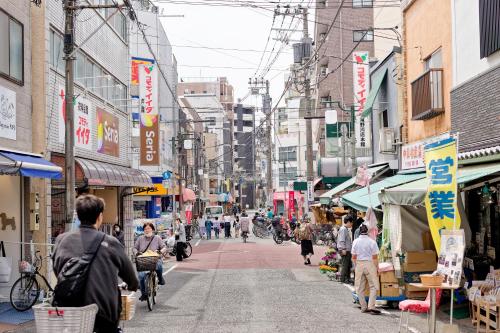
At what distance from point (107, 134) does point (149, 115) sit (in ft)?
34.0

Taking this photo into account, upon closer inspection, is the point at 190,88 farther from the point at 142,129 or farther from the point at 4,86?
the point at 4,86


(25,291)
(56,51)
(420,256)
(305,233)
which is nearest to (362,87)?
(305,233)

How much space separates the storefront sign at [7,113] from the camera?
13547mm

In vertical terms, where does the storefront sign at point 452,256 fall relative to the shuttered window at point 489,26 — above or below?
below

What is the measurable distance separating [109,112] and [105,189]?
3.39m

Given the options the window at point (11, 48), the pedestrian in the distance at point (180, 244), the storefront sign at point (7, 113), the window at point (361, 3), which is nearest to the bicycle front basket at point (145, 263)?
the storefront sign at point (7, 113)

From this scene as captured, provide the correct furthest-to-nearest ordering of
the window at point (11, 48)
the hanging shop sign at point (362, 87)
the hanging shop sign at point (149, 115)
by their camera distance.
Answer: the hanging shop sign at point (149, 115) < the hanging shop sign at point (362, 87) < the window at point (11, 48)

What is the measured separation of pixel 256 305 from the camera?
13070 millimetres

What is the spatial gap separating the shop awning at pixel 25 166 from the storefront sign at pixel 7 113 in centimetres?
48

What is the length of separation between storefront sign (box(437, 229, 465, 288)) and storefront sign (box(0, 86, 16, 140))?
9260 mm

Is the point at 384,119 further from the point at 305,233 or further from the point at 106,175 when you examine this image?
the point at 106,175

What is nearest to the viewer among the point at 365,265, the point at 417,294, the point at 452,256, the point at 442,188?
the point at 452,256

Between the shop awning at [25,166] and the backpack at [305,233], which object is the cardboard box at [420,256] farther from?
the backpack at [305,233]

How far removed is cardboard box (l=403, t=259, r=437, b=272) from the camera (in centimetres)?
1289
